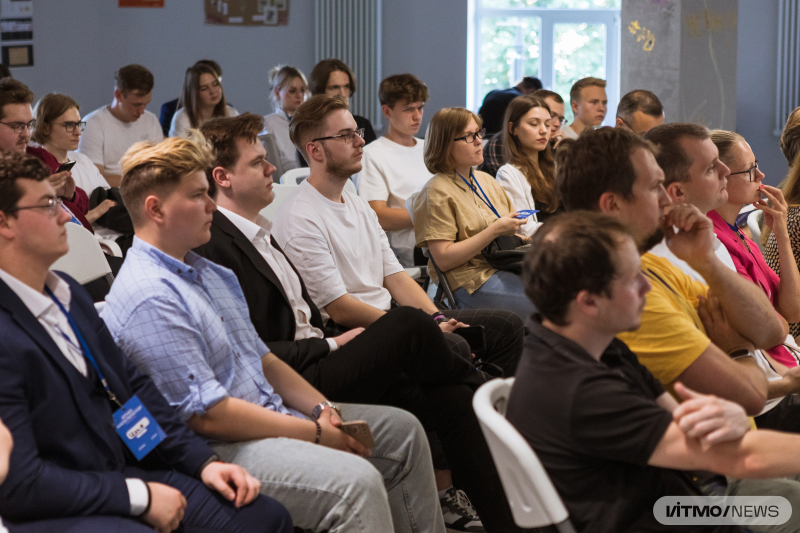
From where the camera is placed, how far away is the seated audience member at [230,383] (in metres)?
1.60

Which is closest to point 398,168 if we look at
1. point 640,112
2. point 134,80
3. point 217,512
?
point 640,112

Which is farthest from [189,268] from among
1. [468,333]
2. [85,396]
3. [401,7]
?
[401,7]

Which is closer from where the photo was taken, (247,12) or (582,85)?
(582,85)

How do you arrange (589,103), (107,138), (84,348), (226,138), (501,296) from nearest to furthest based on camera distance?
1. (84,348)
2. (226,138)
3. (501,296)
4. (107,138)
5. (589,103)

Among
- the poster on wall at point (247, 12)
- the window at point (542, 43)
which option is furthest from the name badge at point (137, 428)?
the window at point (542, 43)

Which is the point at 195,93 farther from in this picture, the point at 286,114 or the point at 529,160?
the point at 529,160

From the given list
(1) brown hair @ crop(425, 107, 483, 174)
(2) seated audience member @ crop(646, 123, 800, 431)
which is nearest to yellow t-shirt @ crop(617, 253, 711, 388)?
(2) seated audience member @ crop(646, 123, 800, 431)

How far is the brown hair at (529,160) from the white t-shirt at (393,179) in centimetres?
46

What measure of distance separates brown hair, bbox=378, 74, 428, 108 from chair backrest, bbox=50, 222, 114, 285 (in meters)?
2.06

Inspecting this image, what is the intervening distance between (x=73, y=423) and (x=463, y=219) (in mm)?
2023

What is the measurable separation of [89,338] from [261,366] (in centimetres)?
47

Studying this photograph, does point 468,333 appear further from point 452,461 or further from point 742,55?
point 742,55

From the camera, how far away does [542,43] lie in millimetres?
9227

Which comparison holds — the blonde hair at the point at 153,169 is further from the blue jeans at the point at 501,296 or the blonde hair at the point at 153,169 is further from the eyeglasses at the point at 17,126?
the eyeglasses at the point at 17,126
